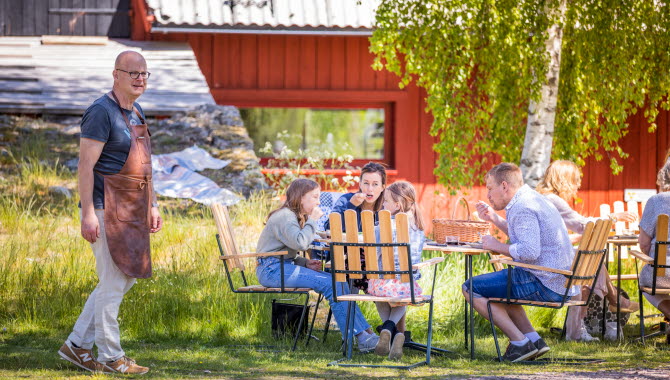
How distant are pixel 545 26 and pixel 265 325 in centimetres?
420

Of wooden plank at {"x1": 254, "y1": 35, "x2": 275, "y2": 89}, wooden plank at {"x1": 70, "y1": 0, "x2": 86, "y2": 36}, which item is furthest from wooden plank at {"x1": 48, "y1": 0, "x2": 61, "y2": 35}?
wooden plank at {"x1": 254, "y1": 35, "x2": 275, "y2": 89}

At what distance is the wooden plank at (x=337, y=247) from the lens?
5.84 metres

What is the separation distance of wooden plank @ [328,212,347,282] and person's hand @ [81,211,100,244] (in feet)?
4.55

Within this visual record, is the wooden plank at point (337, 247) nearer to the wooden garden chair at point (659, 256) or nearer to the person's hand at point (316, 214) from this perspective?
the person's hand at point (316, 214)

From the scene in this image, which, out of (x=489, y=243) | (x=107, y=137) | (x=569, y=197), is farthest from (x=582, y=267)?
(x=107, y=137)

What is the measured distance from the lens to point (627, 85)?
987 centimetres

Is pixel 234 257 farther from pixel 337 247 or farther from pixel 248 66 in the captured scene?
pixel 248 66

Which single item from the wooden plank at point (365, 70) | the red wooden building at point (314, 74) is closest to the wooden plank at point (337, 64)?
the red wooden building at point (314, 74)

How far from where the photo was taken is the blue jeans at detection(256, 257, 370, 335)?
20.7 ft

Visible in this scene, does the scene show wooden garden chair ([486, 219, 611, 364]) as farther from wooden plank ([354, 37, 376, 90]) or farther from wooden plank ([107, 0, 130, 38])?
wooden plank ([107, 0, 130, 38])

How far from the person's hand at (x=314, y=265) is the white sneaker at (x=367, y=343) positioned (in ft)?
2.31

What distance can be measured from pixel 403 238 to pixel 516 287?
0.92 metres

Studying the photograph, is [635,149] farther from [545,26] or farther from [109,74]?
[109,74]

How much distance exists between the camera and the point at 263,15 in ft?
41.0
